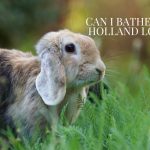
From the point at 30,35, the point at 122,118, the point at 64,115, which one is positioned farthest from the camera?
the point at 30,35

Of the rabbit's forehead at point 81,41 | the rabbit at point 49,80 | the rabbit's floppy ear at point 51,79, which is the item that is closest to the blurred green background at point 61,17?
the rabbit at point 49,80

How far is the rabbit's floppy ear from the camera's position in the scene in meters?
6.38

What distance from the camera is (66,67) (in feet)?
21.1

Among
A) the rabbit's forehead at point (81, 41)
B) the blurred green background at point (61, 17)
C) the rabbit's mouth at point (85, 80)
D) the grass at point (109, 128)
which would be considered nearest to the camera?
the grass at point (109, 128)

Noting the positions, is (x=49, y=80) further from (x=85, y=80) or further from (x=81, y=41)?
(x=81, y=41)

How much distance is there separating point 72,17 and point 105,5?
3.62 feet

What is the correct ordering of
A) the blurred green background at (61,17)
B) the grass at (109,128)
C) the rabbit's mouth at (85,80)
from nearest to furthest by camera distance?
the grass at (109,128), the rabbit's mouth at (85,80), the blurred green background at (61,17)

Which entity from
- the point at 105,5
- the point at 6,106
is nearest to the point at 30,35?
the point at 105,5

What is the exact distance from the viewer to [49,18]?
1576cm

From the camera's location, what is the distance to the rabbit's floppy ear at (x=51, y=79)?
638cm

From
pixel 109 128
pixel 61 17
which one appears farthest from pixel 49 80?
pixel 61 17

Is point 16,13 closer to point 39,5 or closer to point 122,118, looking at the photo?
point 39,5

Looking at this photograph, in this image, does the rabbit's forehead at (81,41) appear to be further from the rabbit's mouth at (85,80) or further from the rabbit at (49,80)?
the rabbit's mouth at (85,80)

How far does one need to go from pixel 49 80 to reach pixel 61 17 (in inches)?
393
